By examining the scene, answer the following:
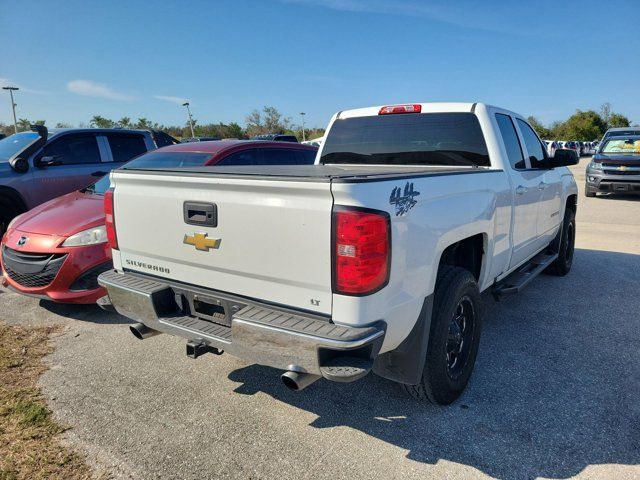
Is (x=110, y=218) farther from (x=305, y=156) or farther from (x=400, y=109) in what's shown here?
(x=305, y=156)

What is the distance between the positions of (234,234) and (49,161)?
5.95 m

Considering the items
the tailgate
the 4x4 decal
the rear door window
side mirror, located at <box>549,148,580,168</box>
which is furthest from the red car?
side mirror, located at <box>549,148,580,168</box>

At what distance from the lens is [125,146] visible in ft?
26.1

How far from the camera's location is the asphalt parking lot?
8.31 ft

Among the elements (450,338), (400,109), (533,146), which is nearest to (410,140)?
(400,109)

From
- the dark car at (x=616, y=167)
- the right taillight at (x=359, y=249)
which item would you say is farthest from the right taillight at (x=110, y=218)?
the dark car at (x=616, y=167)

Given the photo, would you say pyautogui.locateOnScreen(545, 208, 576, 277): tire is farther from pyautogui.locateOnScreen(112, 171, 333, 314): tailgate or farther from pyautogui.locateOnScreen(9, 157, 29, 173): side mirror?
pyautogui.locateOnScreen(9, 157, 29, 173): side mirror

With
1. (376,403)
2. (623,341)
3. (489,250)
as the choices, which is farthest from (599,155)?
(376,403)

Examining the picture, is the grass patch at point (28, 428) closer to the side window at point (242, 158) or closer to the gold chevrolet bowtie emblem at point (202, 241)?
the gold chevrolet bowtie emblem at point (202, 241)

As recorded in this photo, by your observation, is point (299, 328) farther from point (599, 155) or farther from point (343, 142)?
point (599, 155)

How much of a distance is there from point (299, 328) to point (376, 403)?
1.20m

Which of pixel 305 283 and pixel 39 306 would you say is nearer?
pixel 305 283

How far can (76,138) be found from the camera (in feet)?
24.5

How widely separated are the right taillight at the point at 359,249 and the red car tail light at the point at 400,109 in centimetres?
223
